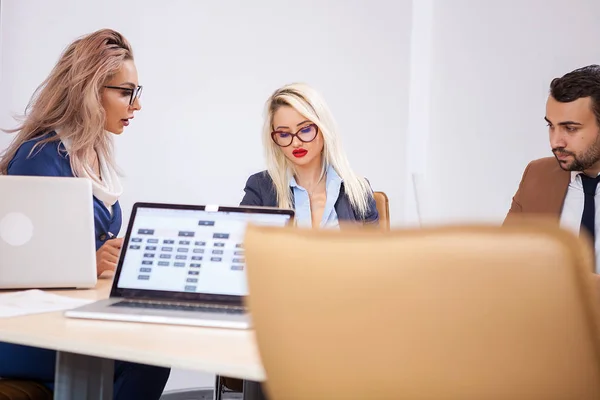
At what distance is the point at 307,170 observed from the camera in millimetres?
2979

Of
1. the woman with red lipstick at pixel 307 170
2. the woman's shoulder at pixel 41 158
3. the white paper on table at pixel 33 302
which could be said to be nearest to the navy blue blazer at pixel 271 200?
the woman with red lipstick at pixel 307 170

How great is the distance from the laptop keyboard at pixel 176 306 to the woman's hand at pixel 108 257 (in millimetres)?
554

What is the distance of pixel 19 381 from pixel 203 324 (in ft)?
2.07

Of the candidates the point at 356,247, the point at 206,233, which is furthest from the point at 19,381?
the point at 356,247

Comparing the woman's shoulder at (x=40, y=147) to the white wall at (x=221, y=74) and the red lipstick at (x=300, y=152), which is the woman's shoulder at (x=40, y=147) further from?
the white wall at (x=221, y=74)

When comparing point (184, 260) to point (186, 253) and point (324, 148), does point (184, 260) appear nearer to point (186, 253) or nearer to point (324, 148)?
point (186, 253)

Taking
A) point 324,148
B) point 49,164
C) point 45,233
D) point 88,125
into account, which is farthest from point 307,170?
point 45,233

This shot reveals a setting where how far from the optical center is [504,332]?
65 centimetres

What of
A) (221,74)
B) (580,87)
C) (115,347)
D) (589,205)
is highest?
(221,74)

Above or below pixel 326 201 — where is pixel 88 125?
above

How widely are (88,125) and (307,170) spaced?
0.95 metres

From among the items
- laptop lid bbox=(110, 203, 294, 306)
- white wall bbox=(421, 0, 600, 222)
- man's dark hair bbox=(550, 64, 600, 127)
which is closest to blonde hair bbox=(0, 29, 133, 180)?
laptop lid bbox=(110, 203, 294, 306)

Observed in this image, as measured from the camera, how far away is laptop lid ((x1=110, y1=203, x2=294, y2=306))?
1.61 metres

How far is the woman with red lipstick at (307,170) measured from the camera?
9.27 ft
